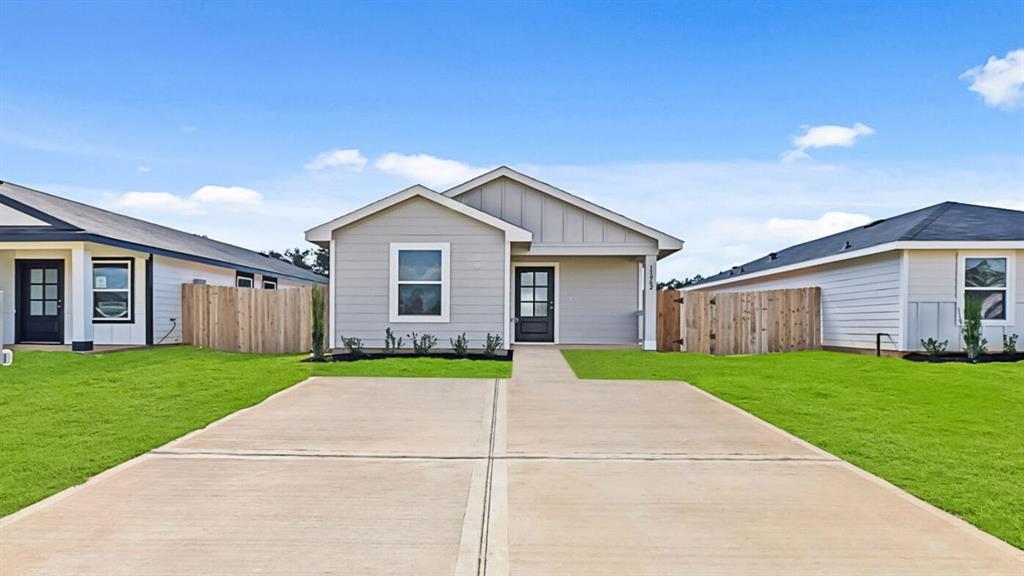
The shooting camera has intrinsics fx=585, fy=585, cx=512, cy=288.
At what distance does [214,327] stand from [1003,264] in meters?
17.8

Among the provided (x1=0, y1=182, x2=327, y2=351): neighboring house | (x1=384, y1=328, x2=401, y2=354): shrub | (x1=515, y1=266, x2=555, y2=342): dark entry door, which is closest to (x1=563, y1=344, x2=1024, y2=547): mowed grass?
(x1=515, y1=266, x2=555, y2=342): dark entry door

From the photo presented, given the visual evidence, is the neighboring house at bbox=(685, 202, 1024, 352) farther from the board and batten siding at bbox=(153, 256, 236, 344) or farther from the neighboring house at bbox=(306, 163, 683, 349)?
the board and batten siding at bbox=(153, 256, 236, 344)

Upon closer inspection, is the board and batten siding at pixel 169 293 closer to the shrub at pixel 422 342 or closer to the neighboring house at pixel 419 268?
the neighboring house at pixel 419 268

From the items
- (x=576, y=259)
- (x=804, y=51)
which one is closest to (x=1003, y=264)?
(x=804, y=51)

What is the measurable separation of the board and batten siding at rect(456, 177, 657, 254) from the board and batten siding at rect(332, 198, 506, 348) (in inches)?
81.0

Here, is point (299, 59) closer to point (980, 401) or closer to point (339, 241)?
point (339, 241)

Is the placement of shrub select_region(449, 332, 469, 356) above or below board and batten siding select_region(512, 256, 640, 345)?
below

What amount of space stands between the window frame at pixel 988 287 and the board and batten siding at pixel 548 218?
626 cm

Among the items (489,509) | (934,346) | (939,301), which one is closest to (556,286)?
(934,346)

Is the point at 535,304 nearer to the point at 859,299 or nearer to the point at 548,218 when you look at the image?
the point at 548,218

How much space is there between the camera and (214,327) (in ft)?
47.4

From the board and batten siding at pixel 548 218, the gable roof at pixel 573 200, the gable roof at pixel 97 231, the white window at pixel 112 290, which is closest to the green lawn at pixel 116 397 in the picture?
the white window at pixel 112 290

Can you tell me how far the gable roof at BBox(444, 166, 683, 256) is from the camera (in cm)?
1378

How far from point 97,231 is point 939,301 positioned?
1840 cm
